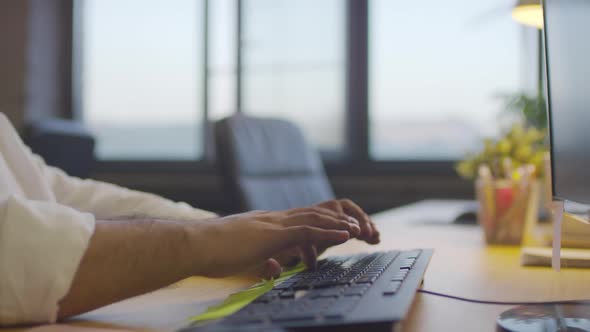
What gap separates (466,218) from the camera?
184 centimetres

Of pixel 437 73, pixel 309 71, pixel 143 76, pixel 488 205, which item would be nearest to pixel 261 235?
pixel 488 205

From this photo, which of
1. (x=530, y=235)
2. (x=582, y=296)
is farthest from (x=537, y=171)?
(x=582, y=296)

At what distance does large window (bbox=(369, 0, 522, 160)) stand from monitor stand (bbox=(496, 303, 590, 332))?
2405 mm

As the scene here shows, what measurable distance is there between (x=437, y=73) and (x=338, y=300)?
2775 mm

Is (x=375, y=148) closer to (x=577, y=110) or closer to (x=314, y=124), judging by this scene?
(x=314, y=124)

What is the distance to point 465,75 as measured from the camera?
311 cm

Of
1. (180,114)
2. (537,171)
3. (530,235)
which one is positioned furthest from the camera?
(180,114)

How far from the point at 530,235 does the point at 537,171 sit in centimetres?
23

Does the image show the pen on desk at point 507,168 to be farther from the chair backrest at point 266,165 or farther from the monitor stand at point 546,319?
the monitor stand at point 546,319

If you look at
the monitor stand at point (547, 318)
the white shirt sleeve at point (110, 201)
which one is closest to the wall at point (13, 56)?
the white shirt sleeve at point (110, 201)

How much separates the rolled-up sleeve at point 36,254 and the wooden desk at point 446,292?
4cm

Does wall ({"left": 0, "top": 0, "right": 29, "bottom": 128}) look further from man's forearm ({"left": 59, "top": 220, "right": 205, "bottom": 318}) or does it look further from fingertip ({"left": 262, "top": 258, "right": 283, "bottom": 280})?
man's forearm ({"left": 59, "top": 220, "right": 205, "bottom": 318})

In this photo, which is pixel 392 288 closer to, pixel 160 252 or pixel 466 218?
pixel 160 252

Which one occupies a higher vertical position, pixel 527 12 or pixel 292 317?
pixel 527 12
